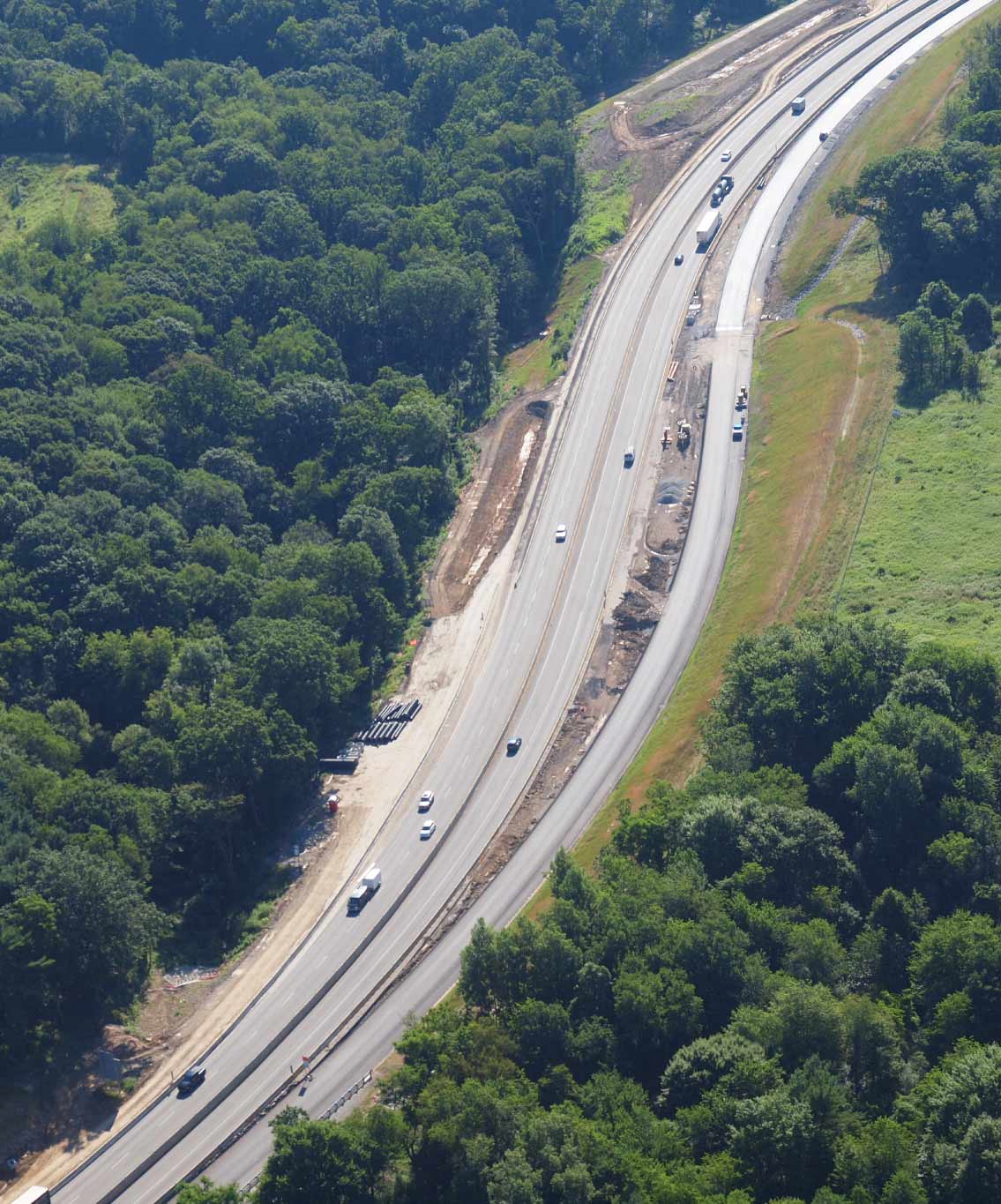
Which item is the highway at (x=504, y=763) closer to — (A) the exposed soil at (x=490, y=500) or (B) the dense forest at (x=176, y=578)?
(A) the exposed soil at (x=490, y=500)

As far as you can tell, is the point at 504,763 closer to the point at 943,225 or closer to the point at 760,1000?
the point at 760,1000

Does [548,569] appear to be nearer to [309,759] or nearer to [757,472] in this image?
[757,472]

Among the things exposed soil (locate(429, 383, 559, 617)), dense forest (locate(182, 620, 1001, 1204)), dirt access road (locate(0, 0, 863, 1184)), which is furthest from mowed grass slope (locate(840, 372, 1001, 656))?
exposed soil (locate(429, 383, 559, 617))

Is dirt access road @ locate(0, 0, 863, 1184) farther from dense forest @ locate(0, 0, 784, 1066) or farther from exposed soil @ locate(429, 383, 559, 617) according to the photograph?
dense forest @ locate(0, 0, 784, 1066)

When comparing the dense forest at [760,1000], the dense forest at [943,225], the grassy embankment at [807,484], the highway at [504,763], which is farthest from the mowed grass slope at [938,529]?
the highway at [504,763]

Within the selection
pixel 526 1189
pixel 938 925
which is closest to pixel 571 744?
pixel 938 925
